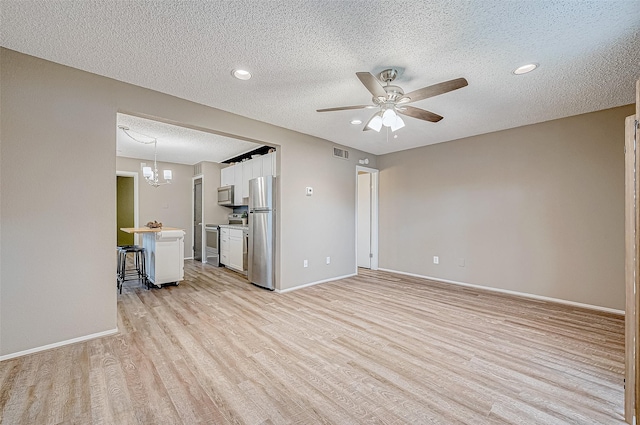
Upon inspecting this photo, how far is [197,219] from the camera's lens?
282 inches

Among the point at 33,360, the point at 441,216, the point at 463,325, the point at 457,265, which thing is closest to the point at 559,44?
the point at 463,325

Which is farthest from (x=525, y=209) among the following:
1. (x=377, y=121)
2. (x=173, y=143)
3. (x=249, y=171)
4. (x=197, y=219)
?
(x=197, y=219)

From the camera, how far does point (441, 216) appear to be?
4848 mm

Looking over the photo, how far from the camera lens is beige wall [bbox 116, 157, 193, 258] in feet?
21.4

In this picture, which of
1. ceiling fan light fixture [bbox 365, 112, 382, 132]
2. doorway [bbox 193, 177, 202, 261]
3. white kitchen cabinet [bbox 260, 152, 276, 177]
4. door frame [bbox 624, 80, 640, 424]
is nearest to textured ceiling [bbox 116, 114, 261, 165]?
white kitchen cabinet [bbox 260, 152, 276, 177]

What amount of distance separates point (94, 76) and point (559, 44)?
3948mm

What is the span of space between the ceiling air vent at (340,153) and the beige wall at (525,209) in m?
1.16

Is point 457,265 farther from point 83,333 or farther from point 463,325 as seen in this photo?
point 83,333

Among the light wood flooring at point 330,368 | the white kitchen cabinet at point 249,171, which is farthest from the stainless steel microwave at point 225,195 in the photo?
the light wood flooring at point 330,368

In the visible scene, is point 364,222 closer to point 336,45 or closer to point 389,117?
point 389,117

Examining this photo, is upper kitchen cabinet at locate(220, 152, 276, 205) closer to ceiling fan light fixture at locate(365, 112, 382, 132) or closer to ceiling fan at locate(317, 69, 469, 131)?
ceiling fan light fixture at locate(365, 112, 382, 132)

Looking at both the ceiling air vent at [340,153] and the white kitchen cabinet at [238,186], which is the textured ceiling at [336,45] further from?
the white kitchen cabinet at [238,186]

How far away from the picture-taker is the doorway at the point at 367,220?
5812 millimetres

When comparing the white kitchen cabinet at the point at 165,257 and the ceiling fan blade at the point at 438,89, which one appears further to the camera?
the white kitchen cabinet at the point at 165,257
